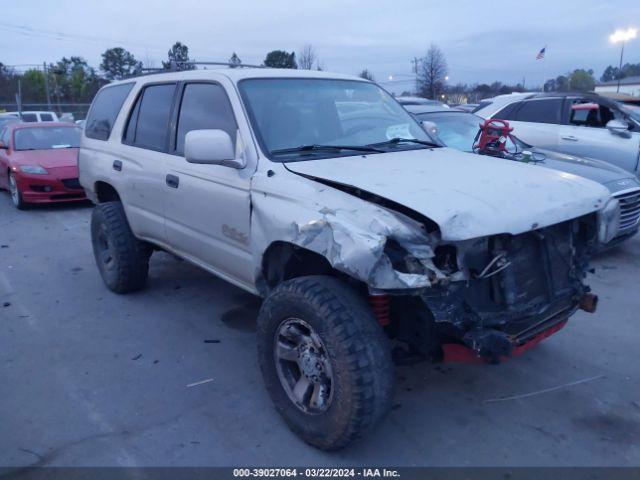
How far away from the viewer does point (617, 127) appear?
7551 mm

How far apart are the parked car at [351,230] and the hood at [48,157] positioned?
5856mm

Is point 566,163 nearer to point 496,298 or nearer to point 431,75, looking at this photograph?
point 496,298

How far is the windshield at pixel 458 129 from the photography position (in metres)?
6.76

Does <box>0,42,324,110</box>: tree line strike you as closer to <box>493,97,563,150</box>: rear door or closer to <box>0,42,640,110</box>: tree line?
<box>0,42,640,110</box>: tree line

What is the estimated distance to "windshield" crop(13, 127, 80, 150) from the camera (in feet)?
33.5

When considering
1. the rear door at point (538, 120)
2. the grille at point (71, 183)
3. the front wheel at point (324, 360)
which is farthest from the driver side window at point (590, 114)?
the grille at point (71, 183)

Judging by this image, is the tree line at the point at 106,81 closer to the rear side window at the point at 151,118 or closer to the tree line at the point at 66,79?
the tree line at the point at 66,79

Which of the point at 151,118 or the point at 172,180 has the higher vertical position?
the point at 151,118

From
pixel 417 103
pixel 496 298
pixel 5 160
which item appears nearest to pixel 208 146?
pixel 496 298

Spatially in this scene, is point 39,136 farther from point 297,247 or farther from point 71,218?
point 297,247

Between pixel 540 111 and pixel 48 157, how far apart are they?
8.29m

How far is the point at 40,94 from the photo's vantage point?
173ft

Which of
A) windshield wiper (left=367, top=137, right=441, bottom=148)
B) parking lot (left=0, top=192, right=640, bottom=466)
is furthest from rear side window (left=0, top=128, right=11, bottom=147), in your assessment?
windshield wiper (left=367, top=137, right=441, bottom=148)

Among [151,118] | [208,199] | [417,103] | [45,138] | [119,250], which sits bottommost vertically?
[119,250]
